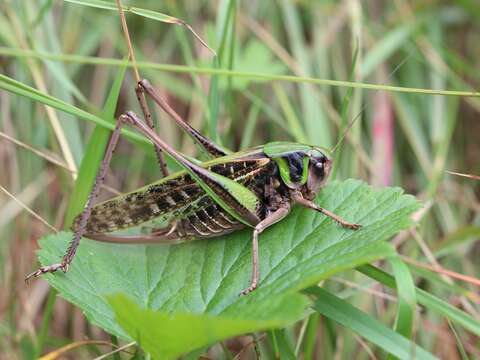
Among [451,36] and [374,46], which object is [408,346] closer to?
[374,46]

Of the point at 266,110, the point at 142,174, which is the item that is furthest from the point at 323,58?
the point at 142,174

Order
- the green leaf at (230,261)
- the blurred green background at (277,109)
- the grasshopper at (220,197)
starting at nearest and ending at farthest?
the green leaf at (230,261) → the grasshopper at (220,197) → the blurred green background at (277,109)

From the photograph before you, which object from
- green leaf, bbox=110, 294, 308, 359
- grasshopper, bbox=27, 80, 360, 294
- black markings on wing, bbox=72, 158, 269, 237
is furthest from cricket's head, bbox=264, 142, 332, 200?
green leaf, bbox=110, 294, 308, 359

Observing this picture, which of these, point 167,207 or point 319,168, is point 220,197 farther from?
point 319,168

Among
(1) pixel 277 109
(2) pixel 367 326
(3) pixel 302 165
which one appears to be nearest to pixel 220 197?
(3) pixel 302 165

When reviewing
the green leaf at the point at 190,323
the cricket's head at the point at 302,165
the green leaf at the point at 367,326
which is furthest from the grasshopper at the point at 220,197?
the green leaf at the point at 190,323

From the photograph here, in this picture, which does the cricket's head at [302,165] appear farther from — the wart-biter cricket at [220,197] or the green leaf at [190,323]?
the green leaf at [190,323]
